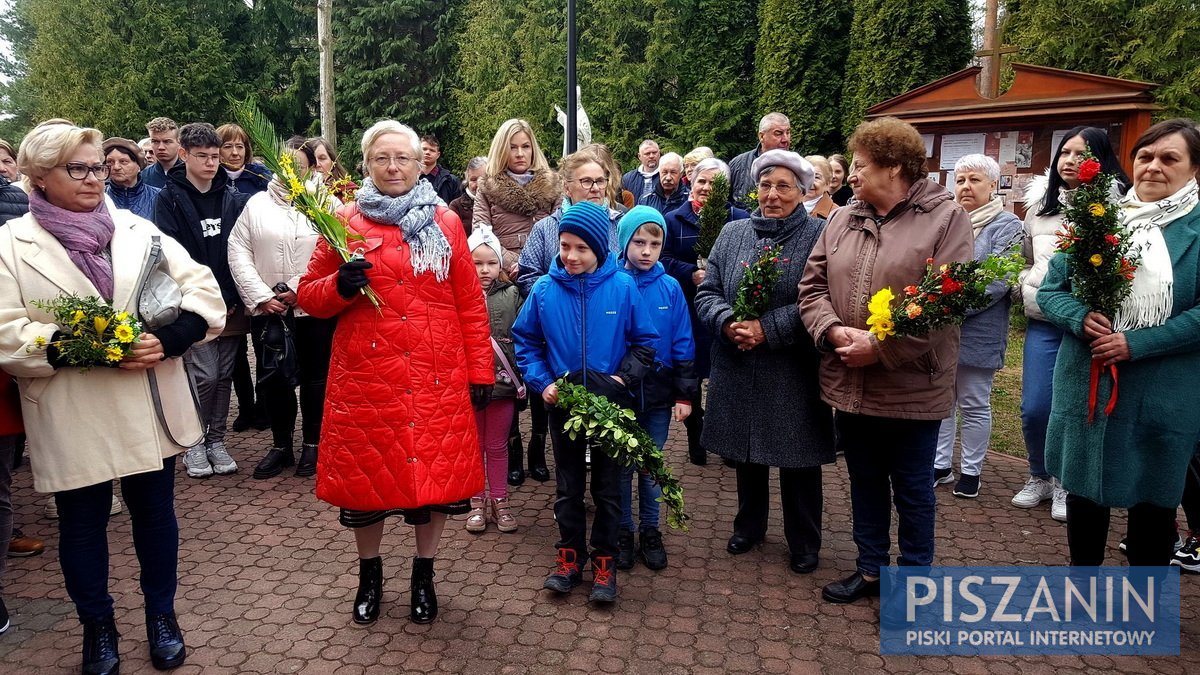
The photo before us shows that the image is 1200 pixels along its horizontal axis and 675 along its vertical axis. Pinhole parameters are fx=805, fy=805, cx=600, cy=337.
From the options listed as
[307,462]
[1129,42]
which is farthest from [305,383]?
[1129,42]

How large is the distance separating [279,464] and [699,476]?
10.7ft

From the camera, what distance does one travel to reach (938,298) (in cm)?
355

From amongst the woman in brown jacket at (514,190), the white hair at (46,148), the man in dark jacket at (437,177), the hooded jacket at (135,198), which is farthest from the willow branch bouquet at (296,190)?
the man in dark jacket at (437,177)

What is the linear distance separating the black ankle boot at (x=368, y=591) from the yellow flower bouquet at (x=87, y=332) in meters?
1.51

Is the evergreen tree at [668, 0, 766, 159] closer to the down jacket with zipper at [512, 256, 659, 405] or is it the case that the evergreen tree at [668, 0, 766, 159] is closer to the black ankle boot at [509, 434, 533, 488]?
the black ankle boot at [509, 434, 533, 488]

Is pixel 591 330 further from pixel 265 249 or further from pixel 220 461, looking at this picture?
pixel 220 461

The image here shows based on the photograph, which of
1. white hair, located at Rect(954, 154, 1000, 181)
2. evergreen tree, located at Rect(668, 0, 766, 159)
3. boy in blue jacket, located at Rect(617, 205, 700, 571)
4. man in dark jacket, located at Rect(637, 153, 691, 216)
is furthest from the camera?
evergreen tree, located at Rect(668, 0, 766, 159)

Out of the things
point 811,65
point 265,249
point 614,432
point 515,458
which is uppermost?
point 811,65

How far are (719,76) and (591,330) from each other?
17.6 meters

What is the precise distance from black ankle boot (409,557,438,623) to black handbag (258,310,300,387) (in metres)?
2.45

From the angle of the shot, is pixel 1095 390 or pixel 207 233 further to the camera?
pixel 207 233

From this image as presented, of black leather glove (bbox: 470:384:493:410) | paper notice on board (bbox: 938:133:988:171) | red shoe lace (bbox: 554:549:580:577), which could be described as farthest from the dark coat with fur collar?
paper notice on board (bbox: 938:133:988:171)

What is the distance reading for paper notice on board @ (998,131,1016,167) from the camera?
9742mm

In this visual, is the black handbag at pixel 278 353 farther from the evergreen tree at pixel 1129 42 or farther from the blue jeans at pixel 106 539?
the evergreen tree at pixel 1129 42
